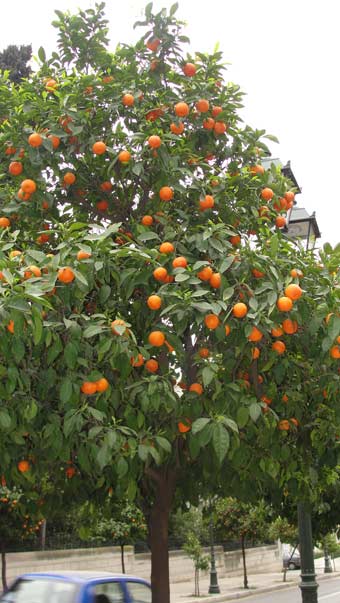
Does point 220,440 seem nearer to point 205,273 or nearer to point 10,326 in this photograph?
point 205,273

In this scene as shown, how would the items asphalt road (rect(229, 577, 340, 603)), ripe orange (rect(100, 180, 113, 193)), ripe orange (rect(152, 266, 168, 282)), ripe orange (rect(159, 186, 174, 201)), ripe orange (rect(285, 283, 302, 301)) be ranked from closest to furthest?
ripe orange (rect(285, 283, 302, 301)) → ripe orange (rect(152, 266, 168, 282)) → ripe orange (rect(159, 186, 174, 201)) → ripe orange (rect(100, 180, 113, 193)) → asphalt road (rect(229, 577, 340, 603))

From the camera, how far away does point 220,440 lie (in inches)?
180

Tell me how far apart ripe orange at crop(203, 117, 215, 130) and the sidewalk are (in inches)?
750

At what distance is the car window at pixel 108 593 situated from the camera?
7.82 metres

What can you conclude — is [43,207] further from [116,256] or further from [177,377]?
[177,377]

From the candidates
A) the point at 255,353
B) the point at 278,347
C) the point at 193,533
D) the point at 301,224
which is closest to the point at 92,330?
the point at 255,353

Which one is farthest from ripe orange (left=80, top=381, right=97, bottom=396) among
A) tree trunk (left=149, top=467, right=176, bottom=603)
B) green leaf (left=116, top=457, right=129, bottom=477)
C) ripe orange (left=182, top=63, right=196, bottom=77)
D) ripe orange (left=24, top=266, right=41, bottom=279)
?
ripe orange (left=182, top=63, right=196, bottom=77)

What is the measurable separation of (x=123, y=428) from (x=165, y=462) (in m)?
1.46

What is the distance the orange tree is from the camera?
4.73 metres

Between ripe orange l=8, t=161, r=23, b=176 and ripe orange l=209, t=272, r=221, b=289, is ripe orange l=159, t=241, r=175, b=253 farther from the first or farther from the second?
ripe orange l=8, t=161, r=23, b=176

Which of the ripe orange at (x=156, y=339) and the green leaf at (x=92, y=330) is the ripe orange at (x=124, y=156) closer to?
the ripe orange at (x=156, y=339)

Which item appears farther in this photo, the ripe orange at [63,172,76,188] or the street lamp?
the street lamp

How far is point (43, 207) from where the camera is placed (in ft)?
20.3

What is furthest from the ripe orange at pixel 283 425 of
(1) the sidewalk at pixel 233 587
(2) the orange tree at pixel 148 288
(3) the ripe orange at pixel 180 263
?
(1) the sidewalk at pixel 233 587
